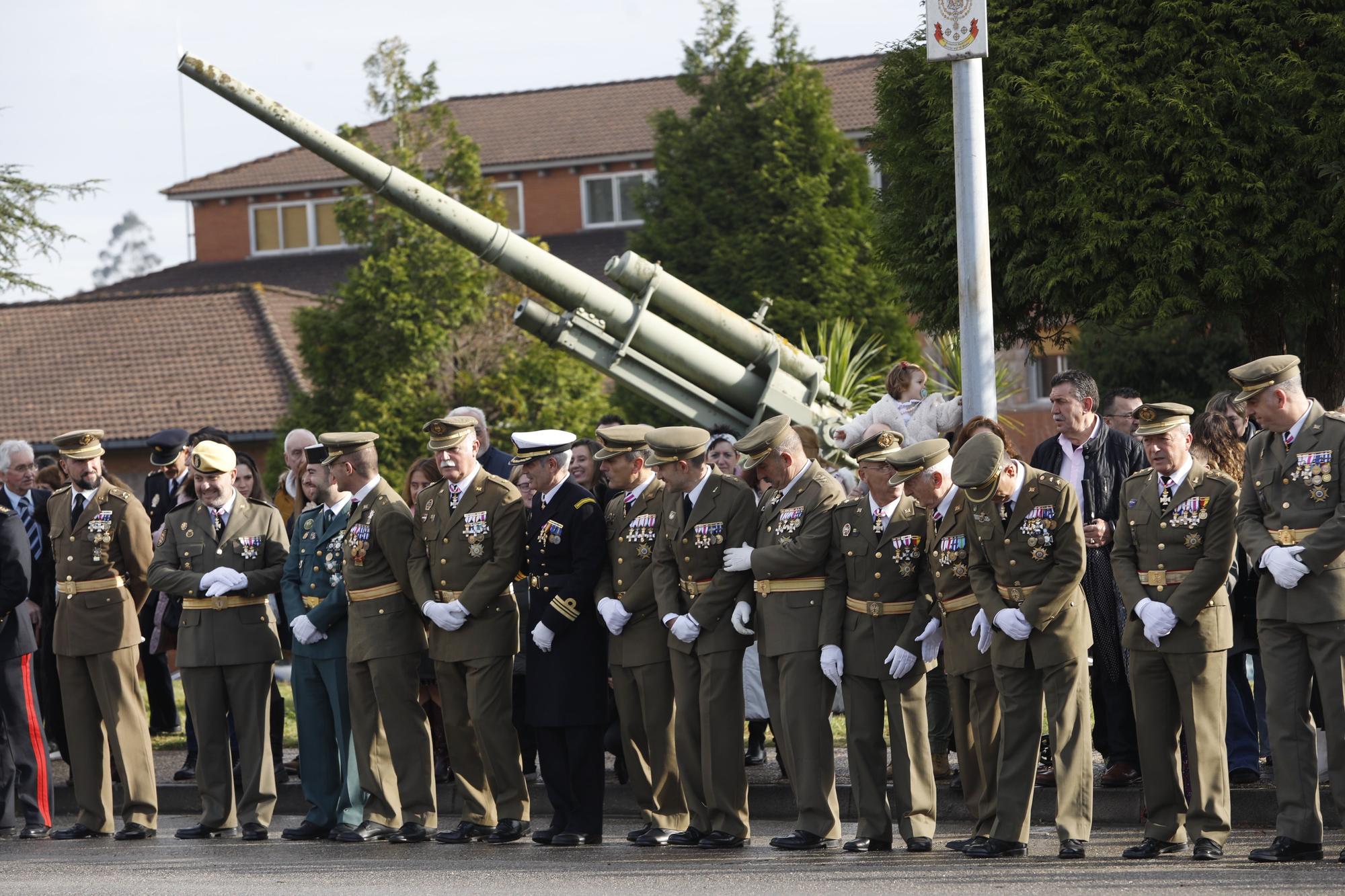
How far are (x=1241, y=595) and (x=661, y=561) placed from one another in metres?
2.81

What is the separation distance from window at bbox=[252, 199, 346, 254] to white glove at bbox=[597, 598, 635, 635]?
32.0 m

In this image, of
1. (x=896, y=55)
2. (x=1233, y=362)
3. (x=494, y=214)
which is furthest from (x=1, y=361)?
(x=896, y=55)

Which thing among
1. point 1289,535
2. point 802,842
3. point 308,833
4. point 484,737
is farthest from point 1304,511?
point 308,833

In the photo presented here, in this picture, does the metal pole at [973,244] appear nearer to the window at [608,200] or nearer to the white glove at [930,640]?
the white glove at [930,640]

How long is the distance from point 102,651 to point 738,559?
3.65 meters

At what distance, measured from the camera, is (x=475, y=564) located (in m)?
8.57

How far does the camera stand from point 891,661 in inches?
302

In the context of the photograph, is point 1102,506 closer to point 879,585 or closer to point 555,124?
point 879,585

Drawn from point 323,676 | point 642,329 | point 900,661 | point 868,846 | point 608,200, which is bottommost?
point 868,846

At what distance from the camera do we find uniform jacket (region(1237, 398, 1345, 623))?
6.93 metres

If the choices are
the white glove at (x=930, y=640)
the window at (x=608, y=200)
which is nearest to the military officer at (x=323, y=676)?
the white glove at (x=930, y=640)

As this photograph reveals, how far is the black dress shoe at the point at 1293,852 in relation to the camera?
697 centimetres

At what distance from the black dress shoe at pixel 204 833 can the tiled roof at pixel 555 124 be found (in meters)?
27.6

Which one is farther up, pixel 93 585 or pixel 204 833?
pixel 93 585
